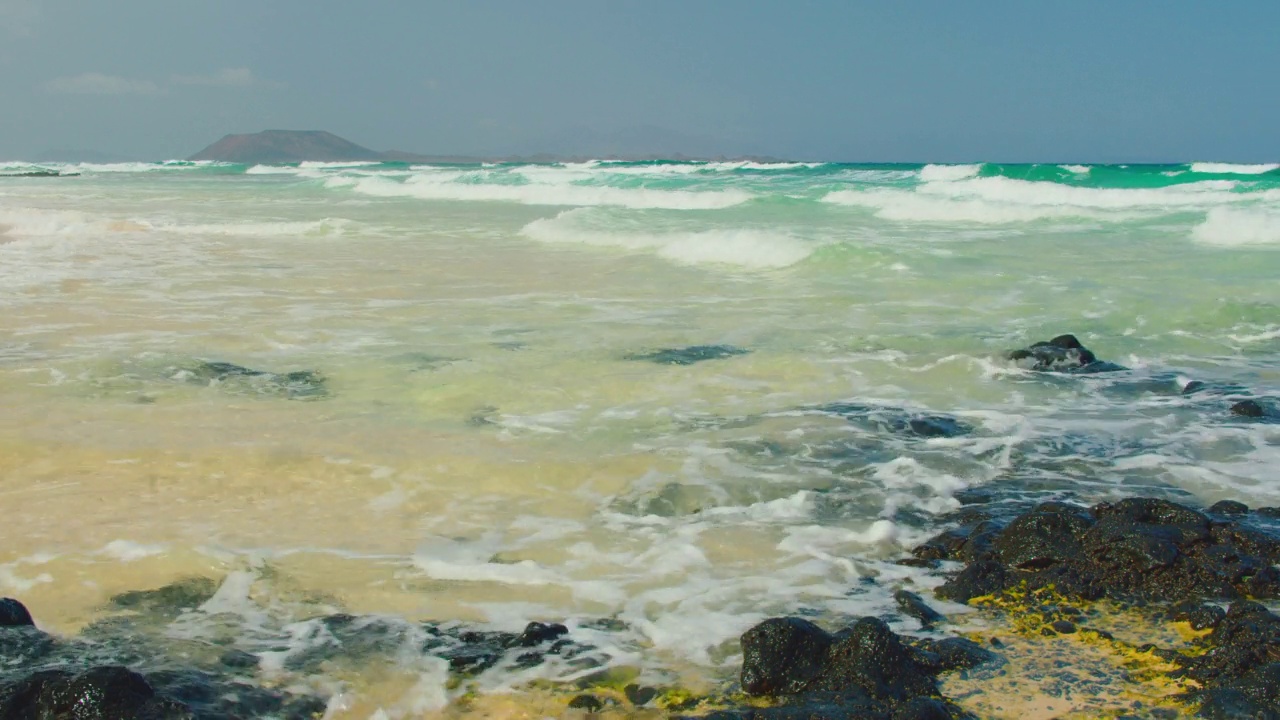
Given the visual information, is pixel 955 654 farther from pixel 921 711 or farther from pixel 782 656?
pixel 782 656

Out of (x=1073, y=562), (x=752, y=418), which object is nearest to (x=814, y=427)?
(x=752, y=418)

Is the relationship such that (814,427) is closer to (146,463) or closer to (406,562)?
(406,562)

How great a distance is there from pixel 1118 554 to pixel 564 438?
322 centimetres

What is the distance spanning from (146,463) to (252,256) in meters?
11.4

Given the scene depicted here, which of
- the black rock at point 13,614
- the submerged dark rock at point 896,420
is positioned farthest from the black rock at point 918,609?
the black rock at point 13,614

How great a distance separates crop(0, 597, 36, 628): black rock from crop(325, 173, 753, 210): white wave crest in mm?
27390

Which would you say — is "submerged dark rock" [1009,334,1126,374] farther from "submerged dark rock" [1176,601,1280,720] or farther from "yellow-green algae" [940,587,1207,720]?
"submerged dark rock" [1176,601,1280,720]

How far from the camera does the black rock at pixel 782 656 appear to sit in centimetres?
335

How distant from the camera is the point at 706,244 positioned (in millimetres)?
17344

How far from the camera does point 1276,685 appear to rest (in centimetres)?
320

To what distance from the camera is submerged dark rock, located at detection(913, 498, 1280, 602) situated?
4094 millimetres

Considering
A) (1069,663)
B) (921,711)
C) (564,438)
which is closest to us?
(921,711)

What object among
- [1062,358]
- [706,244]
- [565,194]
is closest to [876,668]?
[1062,358]

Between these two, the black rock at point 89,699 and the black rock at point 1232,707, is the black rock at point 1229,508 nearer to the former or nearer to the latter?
the black rock at point 1232,707
